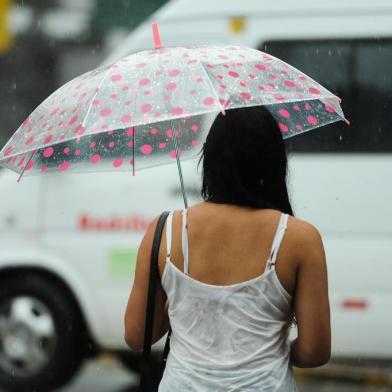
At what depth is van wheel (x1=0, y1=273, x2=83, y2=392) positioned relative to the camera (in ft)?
20.8

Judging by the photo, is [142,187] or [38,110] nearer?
[38,110]

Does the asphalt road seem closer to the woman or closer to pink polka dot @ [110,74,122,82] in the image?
pink polka dot @ [110,74,122,82]

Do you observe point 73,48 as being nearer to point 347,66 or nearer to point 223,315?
point 347,66

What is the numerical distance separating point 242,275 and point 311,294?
160 mm

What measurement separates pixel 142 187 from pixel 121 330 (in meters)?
0.89

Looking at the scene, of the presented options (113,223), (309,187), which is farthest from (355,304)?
(113,223)

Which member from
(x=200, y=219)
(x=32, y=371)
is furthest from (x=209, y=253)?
(x=32, y=371)

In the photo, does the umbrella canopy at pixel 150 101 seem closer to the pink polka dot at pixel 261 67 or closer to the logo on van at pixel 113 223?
the pink polka dot at pixel 261 67

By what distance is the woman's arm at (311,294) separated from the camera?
7.75 feet

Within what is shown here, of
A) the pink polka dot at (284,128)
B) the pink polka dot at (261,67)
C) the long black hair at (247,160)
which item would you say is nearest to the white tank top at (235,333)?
the long black hair at (247,160)

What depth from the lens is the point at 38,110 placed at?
122 inches

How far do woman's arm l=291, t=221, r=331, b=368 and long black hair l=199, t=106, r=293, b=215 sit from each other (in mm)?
134

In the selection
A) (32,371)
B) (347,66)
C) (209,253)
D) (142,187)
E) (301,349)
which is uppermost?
(209,253)

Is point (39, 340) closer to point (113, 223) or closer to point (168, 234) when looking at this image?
point (113, 223)
